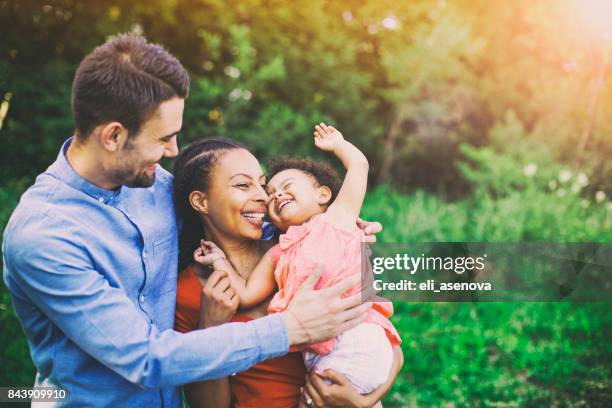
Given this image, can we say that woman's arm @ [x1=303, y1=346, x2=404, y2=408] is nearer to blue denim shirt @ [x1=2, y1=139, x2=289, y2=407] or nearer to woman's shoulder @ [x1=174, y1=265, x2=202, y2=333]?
blue denim shirt @ [x1=2, y1=139, x2=289, y2=407]

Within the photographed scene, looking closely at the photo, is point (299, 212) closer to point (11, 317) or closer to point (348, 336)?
point (348, 336)

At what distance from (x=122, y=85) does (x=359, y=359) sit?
1239 mm

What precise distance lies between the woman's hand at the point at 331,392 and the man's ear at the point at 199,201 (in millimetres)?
748

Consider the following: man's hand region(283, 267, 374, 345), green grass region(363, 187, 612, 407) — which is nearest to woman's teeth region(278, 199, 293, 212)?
man's hand region(283, 267, 374, 345)

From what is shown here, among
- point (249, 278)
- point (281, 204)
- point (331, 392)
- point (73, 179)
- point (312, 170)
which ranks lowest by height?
point (331, 392)

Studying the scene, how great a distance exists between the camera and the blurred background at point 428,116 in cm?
406

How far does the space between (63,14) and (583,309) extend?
6.38 meters

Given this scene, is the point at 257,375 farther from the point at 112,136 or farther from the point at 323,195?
the point at 112,136

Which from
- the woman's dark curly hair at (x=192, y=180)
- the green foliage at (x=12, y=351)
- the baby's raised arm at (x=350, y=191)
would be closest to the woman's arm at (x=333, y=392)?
the baby's raised arm at (x=350, y=191)

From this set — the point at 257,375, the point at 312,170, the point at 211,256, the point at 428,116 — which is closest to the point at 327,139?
the point at 312,170

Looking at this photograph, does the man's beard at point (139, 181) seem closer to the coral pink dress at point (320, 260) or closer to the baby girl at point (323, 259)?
the baby girl at point (323, 259)

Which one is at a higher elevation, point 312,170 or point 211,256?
point 312,170

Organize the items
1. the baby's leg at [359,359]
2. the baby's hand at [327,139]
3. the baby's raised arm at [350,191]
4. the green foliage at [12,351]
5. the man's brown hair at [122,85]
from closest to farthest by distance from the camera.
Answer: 1. the man's brown hair at [122,85]
2. the baby's leg at [359,359]
3. the baby's raised arm at [350,191]
4. the baby's hand at [327,139]
5. the green foliage at [12,351]

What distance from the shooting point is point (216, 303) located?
1950 mm
